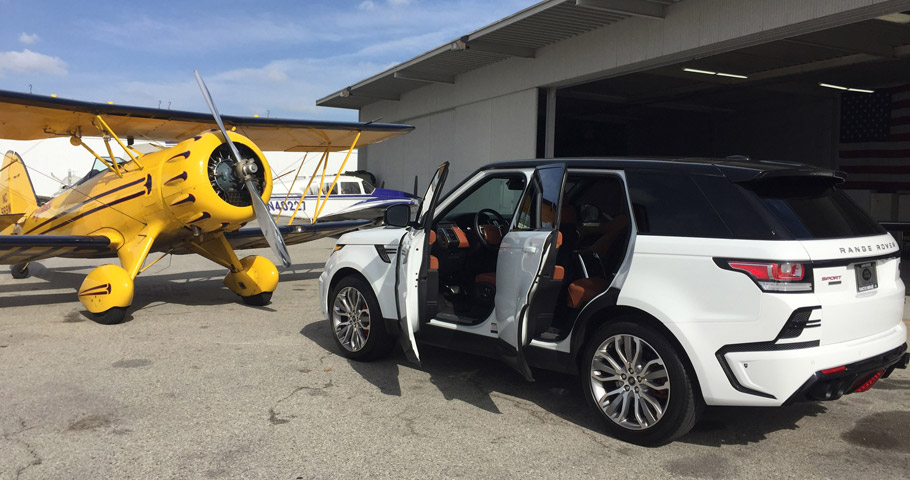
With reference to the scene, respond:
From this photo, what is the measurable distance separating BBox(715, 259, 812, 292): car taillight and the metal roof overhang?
9.26 m

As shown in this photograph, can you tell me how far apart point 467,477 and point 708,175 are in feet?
7.29

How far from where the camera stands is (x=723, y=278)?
3559mm

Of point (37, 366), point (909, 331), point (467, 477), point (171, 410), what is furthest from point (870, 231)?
point (37, 366)

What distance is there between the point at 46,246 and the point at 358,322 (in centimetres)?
496

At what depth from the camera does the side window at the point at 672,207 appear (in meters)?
3.76

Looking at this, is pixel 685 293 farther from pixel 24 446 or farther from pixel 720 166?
pixel 24 446

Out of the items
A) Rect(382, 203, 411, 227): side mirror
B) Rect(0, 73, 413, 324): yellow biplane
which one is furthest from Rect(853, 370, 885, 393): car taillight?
Rect(0, 73, 413, 324): yellow biplane

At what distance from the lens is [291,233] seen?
35.6 feet

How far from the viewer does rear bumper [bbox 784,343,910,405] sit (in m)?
3.44

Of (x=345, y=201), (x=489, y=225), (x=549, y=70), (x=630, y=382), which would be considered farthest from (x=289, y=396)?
(x=345, y=201)

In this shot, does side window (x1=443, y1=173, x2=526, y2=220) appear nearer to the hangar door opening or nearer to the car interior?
the car interior

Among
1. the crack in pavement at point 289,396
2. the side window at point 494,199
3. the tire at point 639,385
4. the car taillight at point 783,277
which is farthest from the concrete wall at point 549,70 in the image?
the crack in pavement at point 289,396

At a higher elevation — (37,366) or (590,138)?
(590,138)

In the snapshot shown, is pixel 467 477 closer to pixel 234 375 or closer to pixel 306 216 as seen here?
pixel 234 375
